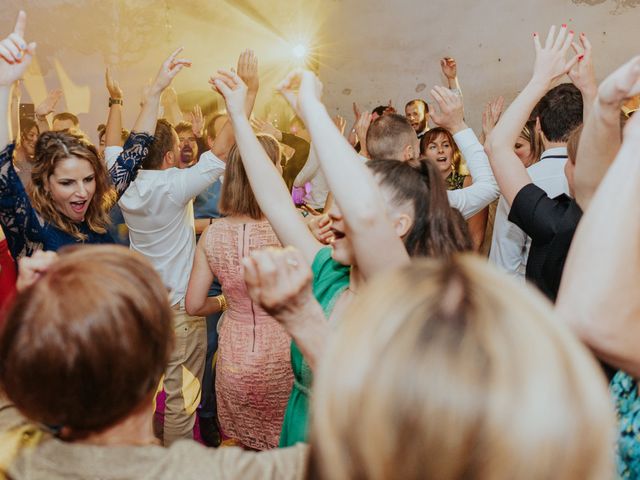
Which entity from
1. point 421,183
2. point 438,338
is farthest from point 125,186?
point 438,338

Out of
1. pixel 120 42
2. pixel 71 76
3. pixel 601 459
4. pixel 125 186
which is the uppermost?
pixel 120 42

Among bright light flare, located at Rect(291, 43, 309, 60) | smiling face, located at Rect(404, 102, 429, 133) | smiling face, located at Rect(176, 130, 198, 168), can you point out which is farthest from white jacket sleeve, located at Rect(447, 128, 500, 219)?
bright light flare, located at Rect(291, 43, 309, 60)

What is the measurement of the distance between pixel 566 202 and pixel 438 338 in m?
1.23

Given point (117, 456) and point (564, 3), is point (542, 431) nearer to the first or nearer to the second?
point (117, 456)

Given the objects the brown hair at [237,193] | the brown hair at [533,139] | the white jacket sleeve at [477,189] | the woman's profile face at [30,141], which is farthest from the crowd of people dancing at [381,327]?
the woman's profile face at [30,141]

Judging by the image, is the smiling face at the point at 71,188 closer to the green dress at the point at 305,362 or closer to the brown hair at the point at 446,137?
the green dress at the point at 305,362

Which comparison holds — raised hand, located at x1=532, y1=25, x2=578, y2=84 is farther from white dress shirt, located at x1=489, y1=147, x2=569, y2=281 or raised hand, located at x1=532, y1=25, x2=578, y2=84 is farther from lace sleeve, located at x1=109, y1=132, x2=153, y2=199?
lace sleeve, located at x1=109, y1=132, x2=153, y2=199

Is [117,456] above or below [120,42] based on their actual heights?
below

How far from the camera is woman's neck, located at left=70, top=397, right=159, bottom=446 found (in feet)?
2.56

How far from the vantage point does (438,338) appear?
499mm

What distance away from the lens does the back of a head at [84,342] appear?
0.71 m

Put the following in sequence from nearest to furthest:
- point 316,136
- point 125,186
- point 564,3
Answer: point 316,136 → point 125,186 → point 564,3

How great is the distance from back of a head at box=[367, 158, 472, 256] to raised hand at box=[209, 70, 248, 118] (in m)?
0.44

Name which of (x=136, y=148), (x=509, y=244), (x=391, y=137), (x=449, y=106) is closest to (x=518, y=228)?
(x=509, y=244)
